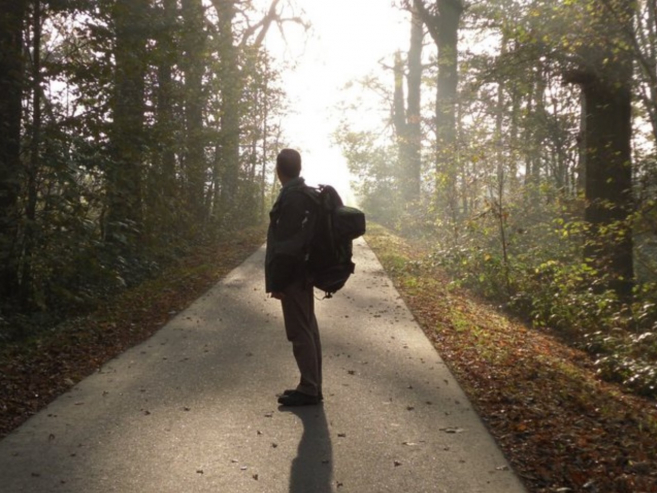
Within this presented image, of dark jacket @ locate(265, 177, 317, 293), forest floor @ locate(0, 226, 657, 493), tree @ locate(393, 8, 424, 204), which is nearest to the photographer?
forest floor @ locate(0, 226, 657, 493)

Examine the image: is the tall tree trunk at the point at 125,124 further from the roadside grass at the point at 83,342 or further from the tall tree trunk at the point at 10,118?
the tall tree trunk at the point at 10,118

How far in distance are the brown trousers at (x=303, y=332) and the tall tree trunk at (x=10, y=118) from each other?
4.91m

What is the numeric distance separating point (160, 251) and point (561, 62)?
874 centimetres

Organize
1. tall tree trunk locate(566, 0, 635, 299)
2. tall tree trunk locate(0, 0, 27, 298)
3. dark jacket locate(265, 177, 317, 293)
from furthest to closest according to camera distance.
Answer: tall tree trunk locate(566, 0, 635, 299) → tall tree trunk locate(0, 0, 27, 298) → dark jacket locate(265, 177, 317, 293)

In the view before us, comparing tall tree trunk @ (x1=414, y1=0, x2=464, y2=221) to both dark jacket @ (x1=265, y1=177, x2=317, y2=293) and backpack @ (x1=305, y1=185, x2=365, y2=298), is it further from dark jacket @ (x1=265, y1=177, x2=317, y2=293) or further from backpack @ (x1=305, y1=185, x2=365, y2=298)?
dark jacket @ (x1=265, y1=177, x2=317, y2=293)

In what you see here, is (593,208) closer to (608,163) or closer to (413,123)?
(608,163)

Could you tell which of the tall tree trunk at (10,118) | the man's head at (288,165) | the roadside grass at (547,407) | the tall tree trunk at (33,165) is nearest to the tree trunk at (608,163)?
the roadside grass at (547,407)

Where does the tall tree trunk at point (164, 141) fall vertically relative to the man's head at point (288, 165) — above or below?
above

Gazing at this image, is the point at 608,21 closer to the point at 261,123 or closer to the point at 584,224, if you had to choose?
the point at 584,224

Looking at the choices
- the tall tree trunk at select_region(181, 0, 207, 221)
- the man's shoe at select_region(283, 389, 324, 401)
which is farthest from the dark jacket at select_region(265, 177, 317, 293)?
the tall tree trunk at select_region(181, 0, 207, 221)

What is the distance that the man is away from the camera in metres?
5.88

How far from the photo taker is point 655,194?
964 centimetres

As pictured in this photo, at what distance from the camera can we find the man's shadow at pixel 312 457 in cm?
440

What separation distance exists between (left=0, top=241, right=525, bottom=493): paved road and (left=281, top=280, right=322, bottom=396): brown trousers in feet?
0.78
